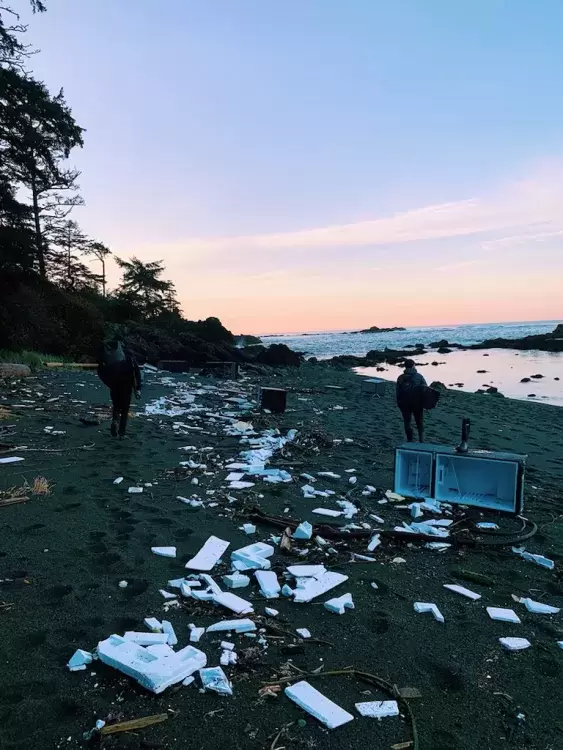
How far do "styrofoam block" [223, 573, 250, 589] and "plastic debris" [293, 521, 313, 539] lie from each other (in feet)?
3.49

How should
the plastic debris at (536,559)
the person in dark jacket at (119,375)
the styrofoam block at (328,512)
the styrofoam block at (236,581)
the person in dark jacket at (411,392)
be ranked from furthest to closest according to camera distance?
the person in dark jacket at (119,375)
the person in dark jacket at (411,392)
the styrofoam block at (328,512)
the plastic debris at (536,559)
the styrofoam block at (236,581)

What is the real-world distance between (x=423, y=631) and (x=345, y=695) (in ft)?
3.09

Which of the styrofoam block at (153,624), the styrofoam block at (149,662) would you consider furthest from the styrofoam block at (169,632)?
the styrofoam block at (149,662)

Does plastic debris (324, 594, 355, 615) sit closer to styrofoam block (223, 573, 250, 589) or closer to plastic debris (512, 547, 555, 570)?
styrofoam block (223, 573, 250, 589)

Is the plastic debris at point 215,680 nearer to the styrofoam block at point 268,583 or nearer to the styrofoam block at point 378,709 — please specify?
the styrofoam block at point 378,709

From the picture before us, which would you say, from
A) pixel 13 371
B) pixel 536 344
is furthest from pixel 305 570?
pixel 536 344

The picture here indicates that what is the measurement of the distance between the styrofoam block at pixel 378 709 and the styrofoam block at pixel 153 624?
1352 millimetres

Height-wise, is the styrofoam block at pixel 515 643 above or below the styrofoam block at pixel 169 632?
below

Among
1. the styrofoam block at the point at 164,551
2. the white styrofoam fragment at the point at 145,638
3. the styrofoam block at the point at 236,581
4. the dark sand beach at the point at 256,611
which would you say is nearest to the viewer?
the dark sand beach at the point at 256,611

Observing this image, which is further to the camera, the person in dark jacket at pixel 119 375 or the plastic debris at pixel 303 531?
the person in dark jacket at pixel 119 375

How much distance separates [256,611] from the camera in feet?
11.7

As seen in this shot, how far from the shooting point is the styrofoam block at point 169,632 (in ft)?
10.3

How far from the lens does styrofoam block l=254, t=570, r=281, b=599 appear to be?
3.82 m

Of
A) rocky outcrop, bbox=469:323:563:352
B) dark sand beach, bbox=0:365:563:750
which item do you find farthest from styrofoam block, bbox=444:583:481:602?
rocky outcrop, bbox=469:323:563:352
